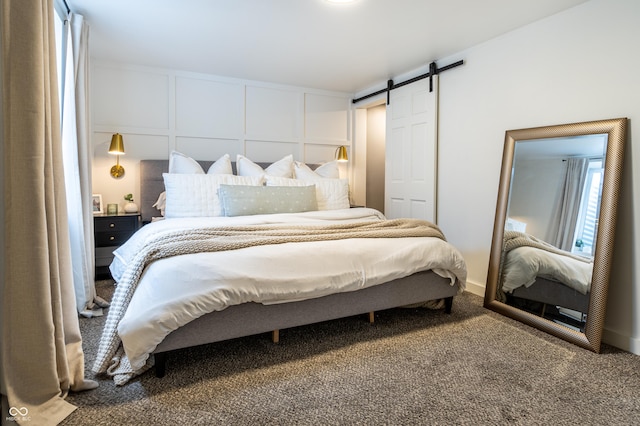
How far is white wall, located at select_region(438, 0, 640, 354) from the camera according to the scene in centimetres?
230

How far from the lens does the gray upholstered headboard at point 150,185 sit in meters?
3.85

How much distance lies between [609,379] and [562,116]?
182 cm

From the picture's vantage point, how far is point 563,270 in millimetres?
2521

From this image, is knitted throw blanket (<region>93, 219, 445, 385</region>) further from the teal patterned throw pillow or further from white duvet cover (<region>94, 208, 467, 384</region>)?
the teal patterned throw pillow

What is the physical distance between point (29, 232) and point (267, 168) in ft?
9.89

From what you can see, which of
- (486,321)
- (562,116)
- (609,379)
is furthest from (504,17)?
(609,379)

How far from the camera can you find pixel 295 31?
301 cm

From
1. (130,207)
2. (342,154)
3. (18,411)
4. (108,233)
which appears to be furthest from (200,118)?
(18,411)

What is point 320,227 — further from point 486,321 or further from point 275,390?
point 486,321

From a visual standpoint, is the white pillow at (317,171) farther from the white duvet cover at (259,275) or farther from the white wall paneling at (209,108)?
the white duvet cover at (259,275)

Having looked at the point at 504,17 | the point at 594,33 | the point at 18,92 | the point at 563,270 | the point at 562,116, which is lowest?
the point at 563,270

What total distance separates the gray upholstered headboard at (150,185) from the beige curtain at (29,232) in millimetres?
2413

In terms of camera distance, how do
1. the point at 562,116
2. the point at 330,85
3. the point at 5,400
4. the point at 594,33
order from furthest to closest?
1. the point at 330,85
2. the point at 562,116
3. the point at 594,33
4. the point at 5,400

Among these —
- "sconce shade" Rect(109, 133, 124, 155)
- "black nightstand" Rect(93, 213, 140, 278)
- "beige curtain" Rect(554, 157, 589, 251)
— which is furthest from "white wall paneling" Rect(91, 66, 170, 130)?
"beige curtain" Rect(554, 157, 589, 251)
